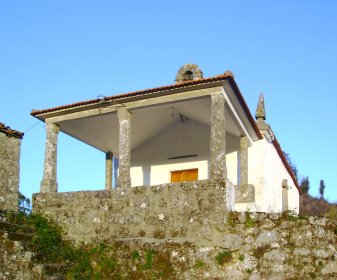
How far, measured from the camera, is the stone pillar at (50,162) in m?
11.3

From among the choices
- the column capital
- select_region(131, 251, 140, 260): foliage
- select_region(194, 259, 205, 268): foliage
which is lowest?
select_region(194, 259, 205, 268): foliage

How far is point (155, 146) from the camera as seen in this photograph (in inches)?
572

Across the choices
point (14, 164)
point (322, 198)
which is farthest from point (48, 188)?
point (322, 198)

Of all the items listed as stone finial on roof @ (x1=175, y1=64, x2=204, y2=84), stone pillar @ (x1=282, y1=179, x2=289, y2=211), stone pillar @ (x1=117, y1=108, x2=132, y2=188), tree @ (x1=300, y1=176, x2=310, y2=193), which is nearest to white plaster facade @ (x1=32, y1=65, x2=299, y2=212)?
stone pillar @ (x1=117, y1=108, x2=132, y2=188)

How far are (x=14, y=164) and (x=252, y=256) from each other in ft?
16.9

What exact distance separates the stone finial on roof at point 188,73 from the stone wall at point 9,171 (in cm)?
400

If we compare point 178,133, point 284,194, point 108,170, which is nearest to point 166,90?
point 178,133

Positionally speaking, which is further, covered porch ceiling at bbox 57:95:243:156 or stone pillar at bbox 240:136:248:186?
stone pillar at bbox 240:136:248:186

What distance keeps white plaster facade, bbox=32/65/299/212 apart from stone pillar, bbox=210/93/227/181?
0.06 ft

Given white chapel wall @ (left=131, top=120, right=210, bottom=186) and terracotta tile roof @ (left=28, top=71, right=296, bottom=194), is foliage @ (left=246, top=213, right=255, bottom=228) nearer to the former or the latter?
terracotta tile roof @ (left=28, top=71, right=296, bottom=194)

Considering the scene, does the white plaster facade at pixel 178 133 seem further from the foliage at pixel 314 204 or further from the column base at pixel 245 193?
the foliage at pixel 314 204

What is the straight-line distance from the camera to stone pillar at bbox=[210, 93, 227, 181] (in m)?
9.48

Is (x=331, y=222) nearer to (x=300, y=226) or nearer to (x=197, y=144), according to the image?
(x=300, y=226)


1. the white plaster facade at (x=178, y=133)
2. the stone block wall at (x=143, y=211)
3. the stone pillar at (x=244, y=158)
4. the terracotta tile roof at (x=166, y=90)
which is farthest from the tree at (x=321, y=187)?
the stone block wall at (x=143, y=211)
